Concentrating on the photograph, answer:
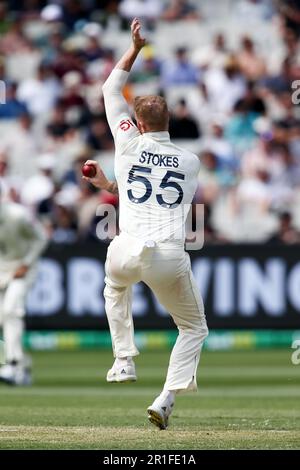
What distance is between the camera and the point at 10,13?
21344 millimetres

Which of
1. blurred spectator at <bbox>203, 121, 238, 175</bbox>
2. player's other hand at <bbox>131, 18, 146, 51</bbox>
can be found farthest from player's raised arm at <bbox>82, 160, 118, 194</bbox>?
blurred spectator at <bbox>203, 121, 238, 175</bbox>

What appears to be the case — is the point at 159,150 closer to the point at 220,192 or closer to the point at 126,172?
the point at 126,172

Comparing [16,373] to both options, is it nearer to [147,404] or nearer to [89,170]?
[147,404]

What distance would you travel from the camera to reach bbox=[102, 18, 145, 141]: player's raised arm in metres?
7.76

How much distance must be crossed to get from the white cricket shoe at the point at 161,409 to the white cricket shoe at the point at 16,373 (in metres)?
4.99

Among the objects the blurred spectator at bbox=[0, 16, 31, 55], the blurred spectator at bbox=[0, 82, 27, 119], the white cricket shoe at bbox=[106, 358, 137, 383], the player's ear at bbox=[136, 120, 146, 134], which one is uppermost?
the blurred spectator at bbox=[0, 16, 31, 55]

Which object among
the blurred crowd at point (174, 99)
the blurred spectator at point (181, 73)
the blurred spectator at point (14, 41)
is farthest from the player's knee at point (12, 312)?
the blurred spectator at point (14, 41)

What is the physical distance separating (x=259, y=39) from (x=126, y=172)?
12723mm

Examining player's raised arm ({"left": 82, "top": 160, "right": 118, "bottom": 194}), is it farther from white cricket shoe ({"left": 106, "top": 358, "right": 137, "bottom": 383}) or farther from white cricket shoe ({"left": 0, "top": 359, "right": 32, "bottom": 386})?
white cricket shoe ({"left": 0, "top": 359, "right": 32, "bottom": 386})

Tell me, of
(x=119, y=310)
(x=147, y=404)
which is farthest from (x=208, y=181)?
(x=119, y=310)

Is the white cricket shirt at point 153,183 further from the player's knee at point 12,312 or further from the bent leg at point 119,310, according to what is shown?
the player's knee at point 12,312

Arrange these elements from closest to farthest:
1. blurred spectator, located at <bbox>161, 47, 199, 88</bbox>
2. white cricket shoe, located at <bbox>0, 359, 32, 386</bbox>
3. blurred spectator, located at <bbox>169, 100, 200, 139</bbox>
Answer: white cricket shoe, located at <bbox>0, 359, 32, 386</bbox> < blurred spectator, located at <bbox>169, 100, 200, 139</bbox> < blurred spectator, located at <bbox>161, 47, 199, 88</bbox>

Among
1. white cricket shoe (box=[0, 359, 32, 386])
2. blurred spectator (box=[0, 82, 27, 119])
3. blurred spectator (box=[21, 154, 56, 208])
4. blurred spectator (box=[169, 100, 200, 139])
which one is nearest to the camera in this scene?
white cricket shoe (box=[0, 359, 32, 386])

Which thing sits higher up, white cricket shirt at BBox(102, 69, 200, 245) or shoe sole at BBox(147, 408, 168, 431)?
white cricket shirt at BBox(102, 69, 200, 245)
